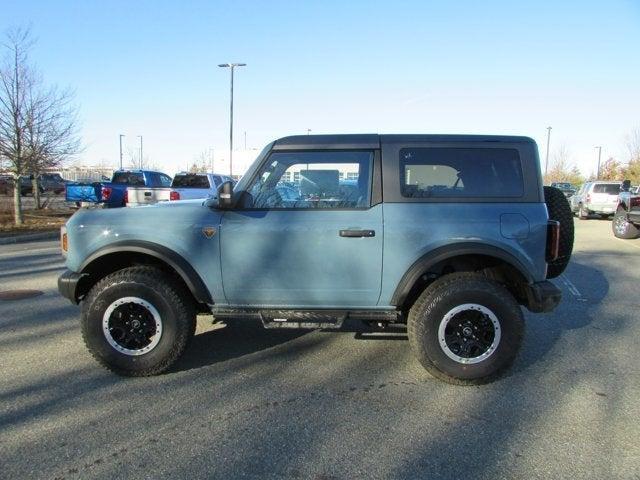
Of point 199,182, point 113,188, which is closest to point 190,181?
point 199,182

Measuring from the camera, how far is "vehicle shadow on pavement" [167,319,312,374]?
4.71 meters

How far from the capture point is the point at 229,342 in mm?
5203

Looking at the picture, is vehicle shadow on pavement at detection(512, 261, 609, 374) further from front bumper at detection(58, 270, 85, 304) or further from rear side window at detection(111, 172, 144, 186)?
rear side window at detection(111, 172, 144, 186)

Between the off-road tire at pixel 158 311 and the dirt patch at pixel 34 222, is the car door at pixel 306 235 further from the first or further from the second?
the dirt patch at pixel 34 222

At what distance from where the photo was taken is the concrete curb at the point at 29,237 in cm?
1355

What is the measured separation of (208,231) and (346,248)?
110 cm

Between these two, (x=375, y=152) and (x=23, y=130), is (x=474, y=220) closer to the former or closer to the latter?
(x=375, y=152)

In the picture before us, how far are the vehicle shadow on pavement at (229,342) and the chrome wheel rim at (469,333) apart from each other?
1.72m

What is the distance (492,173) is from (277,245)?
71.2 inches

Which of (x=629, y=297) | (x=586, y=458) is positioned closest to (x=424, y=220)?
(x=586, y=458)

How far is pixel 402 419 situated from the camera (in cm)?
360

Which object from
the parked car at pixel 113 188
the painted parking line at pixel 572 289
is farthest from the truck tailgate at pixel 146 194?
the painted parking line at pixel 572 289

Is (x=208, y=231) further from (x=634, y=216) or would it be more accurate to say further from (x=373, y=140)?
(x=634, y=216)

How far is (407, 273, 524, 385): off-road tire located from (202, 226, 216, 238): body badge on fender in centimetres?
173
